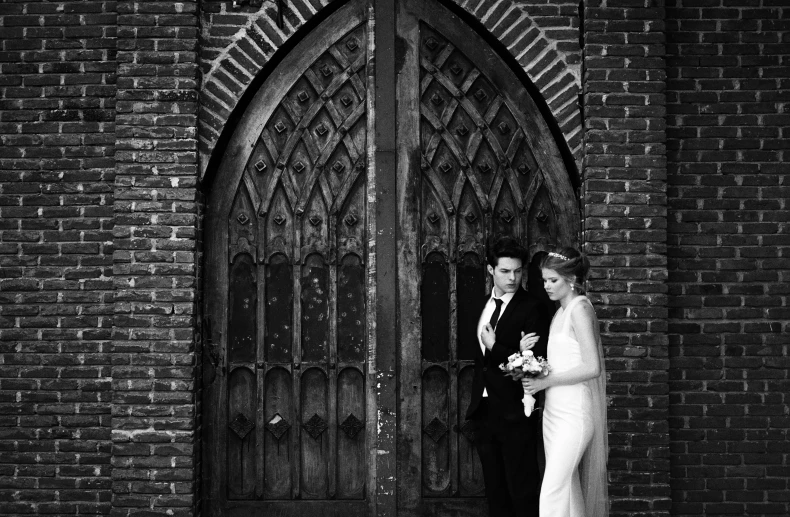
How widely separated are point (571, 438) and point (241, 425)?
2437 mm

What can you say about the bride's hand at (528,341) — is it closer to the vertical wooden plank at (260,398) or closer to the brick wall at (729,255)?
the brick wall at (729,255)

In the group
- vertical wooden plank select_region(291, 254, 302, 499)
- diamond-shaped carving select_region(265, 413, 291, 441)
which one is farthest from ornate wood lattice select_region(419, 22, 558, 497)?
diamond-shaped carving select_region(265, 413, 291, 441)

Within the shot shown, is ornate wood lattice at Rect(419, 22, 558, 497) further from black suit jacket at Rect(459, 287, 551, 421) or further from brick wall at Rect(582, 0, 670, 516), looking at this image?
black suit jacket at Rect(459, 287, 551, 421)

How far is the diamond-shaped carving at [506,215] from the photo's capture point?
5.64 m

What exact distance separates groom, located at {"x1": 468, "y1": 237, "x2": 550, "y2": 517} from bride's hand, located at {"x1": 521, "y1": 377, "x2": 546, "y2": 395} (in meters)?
0.15

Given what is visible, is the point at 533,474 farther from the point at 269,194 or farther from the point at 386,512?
the point at 269,194

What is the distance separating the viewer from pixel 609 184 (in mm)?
5254

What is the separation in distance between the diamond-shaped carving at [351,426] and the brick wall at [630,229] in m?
1.76

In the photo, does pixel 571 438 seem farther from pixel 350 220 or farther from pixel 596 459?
pixel 350 220

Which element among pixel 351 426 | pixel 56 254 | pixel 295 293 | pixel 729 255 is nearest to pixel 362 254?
pixel 295 293

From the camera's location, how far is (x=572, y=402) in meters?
4.44

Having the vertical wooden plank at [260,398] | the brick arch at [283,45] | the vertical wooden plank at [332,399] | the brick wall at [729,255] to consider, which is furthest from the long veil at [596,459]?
the vertical wooden plank at [260,398]

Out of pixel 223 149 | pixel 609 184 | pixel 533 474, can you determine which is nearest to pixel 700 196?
pixel 609 184

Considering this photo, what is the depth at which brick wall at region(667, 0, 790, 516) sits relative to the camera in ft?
17.5
